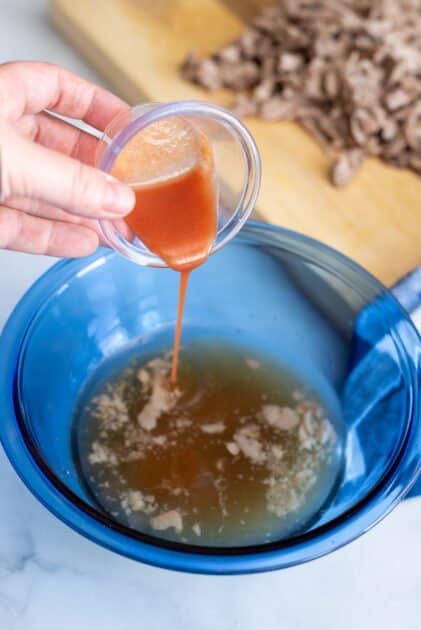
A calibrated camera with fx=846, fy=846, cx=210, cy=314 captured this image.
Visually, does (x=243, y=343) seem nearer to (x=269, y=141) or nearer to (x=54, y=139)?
(x=54, y=139)

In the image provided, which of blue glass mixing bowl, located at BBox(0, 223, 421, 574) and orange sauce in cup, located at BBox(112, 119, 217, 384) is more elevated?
orange sauce in cup, located at BBox(112, 119, 217, 384)

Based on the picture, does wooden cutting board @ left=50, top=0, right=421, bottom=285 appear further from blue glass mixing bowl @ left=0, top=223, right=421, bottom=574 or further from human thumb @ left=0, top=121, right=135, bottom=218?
human thumb @ left=0, top=121, right=135, bottom=218

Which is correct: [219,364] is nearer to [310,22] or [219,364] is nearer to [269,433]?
[269,433]

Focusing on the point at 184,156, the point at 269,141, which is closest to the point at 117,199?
the point at 184,156

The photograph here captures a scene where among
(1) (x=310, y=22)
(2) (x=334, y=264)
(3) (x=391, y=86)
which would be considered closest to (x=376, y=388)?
(2) (x=334, y=264)

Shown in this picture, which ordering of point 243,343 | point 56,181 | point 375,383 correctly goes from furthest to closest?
point 243,343
point 375,383
point 56,181

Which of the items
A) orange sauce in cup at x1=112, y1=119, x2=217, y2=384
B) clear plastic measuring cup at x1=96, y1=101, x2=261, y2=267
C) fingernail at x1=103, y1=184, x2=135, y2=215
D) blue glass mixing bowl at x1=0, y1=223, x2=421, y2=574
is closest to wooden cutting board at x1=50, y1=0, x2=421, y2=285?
blue glass mixing bowl at x1=0, y1=223, x2=421, y2=574
